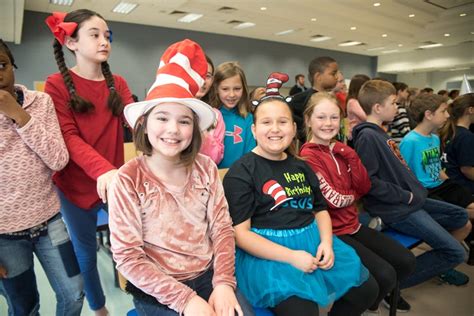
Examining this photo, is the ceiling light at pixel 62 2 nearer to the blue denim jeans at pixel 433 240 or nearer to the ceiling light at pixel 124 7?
the ceiling light at pixel 124 7

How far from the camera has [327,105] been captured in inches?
78.1

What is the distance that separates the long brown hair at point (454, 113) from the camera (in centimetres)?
314

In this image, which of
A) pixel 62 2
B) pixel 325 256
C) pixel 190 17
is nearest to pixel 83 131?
pixel 325 256

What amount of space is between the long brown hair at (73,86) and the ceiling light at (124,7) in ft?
22.0

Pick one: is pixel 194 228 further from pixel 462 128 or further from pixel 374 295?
pixel 462 128

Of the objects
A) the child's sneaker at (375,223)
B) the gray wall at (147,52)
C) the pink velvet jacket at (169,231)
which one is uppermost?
the gray wall at (147,52)

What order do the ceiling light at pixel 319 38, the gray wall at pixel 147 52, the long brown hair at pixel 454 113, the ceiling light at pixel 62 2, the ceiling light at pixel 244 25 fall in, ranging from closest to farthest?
1. the long brown hair at pixel 454 113
2. the ceiling light at pixel 62 2
3. the gray wall at pixel 147 52
4. the ceiling light at pixel 244 25
5. the ceiling light at pixel 319 38

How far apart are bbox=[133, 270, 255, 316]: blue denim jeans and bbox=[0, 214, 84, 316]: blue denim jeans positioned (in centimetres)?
40

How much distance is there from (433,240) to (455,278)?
0.78m

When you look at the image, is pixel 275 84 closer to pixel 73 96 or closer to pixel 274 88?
pixel 274 88

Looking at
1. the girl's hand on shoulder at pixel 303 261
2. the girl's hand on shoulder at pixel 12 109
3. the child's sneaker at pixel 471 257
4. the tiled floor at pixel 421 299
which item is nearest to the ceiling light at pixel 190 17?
the tiled floor at pixel 421 299

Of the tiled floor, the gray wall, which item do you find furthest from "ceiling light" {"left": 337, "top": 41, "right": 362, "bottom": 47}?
the tiled floor

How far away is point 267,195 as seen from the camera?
61.3 inches

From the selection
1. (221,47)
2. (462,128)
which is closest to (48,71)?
(221,47)
